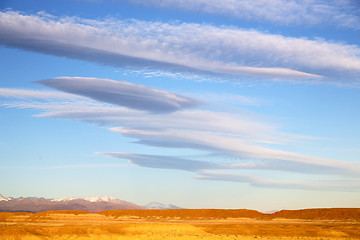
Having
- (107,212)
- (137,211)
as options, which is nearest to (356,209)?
(137,211)

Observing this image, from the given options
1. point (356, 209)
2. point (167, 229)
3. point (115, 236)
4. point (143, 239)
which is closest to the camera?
point (143, 239)

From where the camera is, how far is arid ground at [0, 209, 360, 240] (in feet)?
183

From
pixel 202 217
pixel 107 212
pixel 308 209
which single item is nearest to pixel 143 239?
pixel 202 217

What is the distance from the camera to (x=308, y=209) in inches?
4879

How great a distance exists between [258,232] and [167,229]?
14711 mm

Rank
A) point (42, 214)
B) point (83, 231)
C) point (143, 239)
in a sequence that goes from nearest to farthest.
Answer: point (143, 239) → point (83, 231) → point (42, 214)

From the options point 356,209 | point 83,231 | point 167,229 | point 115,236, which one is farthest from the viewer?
point 356,209

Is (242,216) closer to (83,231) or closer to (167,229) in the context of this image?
(167,229)

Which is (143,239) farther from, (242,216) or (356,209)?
(356,209)

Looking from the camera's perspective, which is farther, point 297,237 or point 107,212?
point 107,212

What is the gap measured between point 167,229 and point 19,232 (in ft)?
82.0

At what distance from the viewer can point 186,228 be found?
2689 inches

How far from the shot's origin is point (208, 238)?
51.8 meters

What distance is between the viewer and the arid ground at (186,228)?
55656mm
